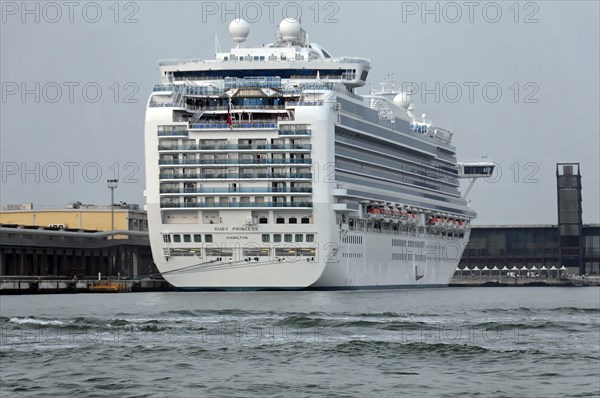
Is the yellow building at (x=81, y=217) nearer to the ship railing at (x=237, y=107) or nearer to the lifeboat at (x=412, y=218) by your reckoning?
the lifeboat at (x=412, y=218)

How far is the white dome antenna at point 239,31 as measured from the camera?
9700 cm

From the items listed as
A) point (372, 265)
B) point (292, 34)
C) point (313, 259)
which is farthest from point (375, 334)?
point (292, 34)

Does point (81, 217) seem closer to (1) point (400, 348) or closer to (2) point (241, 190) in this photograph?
(2) point (241, 190)

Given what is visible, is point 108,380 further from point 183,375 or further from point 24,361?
point 24,361

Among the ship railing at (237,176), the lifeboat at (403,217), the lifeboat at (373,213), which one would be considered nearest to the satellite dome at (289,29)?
the lifeboat at (373,213)

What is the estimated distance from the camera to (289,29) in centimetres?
9688

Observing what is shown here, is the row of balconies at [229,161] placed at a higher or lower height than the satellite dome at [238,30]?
lower

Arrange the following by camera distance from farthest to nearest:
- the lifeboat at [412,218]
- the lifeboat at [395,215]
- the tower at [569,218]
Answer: the tower at [569,218] → the lifeboat at [412,218] → the lifeboat at [395,215]

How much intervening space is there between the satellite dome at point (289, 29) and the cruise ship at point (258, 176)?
11.0 feet

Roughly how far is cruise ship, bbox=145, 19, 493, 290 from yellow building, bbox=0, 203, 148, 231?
154 ft

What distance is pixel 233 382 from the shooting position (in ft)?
111

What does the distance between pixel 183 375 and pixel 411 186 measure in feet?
239

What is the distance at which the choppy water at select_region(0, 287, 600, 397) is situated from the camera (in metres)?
33.0

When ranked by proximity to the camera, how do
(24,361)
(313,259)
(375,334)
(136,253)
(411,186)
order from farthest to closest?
(136,253)
(411,186)
(313,259)
(375,334)
(24,361)
